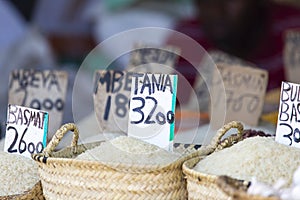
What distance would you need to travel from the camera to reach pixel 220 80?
6.70 feet

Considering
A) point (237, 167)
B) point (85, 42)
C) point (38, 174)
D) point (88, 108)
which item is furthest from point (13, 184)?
point (85, 42)

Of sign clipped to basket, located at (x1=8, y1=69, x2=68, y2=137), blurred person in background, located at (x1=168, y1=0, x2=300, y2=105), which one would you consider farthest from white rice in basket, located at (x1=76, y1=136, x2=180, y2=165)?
blurred person in background, located at (x1=168, y1=0, x2=300, y2=105)

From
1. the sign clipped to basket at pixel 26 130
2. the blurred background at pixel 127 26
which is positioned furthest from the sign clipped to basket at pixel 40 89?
the blurred background at pixel 127 26

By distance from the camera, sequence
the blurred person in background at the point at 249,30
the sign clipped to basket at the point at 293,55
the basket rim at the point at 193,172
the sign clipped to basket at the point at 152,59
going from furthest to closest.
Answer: the blurred person in background at the point at 249,30 < the sign clipped to basket at the point at 293,55 < the sign clipped to basket at the point at 152,59 < the basket rim at the point at 193,172

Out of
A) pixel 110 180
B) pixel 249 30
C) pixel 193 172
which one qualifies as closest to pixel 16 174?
pixel 110 180

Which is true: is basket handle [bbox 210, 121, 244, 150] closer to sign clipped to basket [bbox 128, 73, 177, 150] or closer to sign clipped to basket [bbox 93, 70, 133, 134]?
sign clipped to basket [bbox 128, 73, 177, 150]

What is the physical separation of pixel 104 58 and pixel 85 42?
0.27 metres

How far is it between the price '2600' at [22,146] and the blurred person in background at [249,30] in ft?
5.68

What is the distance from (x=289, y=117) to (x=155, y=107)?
282mm

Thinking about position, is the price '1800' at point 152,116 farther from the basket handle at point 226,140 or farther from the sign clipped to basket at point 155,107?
the basket handle at point 226,140

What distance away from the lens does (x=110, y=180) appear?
4.26 ft

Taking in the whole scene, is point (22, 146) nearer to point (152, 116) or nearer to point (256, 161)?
point (152, 116)

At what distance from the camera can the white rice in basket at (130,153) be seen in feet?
4.44

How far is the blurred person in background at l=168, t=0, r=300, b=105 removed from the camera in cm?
329
